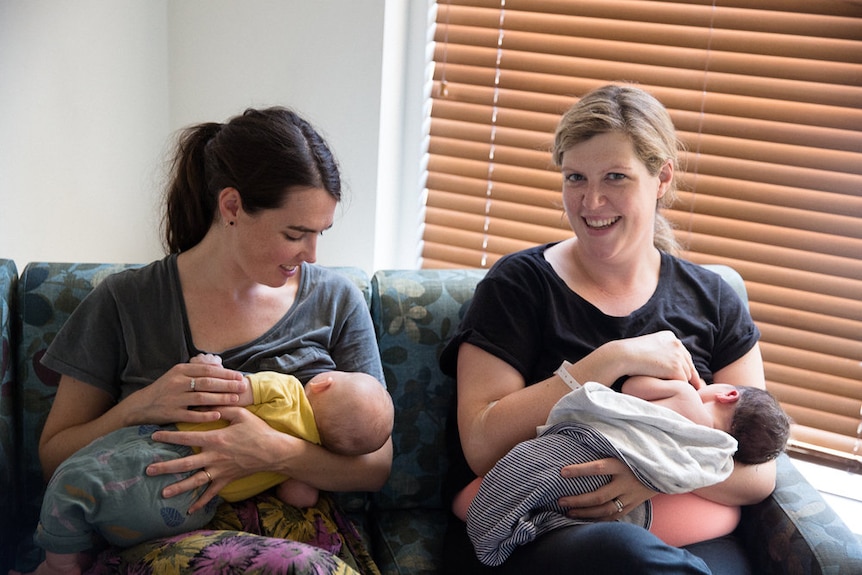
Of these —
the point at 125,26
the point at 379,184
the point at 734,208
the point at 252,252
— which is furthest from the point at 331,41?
the point at 734,208

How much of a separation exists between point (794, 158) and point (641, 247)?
2.26 feet

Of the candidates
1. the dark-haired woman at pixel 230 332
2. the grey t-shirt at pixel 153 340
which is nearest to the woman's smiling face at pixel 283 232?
the dark-haired woman at pixel 230 332

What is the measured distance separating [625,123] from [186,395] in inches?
43.5

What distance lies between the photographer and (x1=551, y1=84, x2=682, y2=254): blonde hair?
6.15 feet

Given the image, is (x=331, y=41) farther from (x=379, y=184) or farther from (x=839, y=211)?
(x=839, y=211)

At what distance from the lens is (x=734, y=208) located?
8.05 feet

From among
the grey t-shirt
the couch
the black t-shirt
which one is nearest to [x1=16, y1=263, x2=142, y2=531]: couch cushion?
the couch

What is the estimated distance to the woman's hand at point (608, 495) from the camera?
1.65 m

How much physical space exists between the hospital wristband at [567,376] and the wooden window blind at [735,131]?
94 centimetres

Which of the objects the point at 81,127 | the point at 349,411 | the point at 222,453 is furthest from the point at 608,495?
the point at 81,127

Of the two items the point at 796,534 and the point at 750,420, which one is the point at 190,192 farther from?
the point at 796,534

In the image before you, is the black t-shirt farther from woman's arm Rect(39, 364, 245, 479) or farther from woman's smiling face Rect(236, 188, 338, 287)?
woman's arm Rect(39, 364, 245, 479)

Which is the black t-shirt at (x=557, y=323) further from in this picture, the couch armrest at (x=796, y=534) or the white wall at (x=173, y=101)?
the white wall at (x=173, y=101)

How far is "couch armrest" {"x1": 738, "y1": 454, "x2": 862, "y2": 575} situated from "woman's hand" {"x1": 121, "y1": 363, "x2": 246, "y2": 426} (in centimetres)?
116
